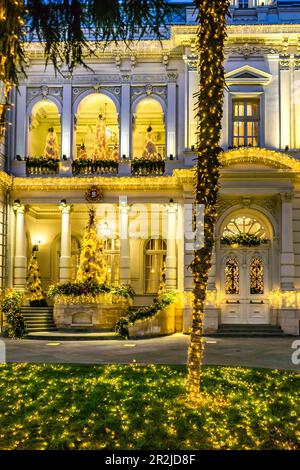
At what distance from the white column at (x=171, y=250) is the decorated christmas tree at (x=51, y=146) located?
18.2 ft

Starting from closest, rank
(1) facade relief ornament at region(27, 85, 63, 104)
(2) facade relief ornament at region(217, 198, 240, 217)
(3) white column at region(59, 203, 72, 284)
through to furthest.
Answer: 1. (2) facade relief ornament at region(217, 198, 240, 217)
2. (3) white column at region(59, 203, 72, 284)
3. (1) facade relief ornament at region(27, 85, 63, 104)

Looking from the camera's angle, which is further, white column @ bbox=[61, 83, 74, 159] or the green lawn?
white column @ bbox=[61, 83, 74, 159]

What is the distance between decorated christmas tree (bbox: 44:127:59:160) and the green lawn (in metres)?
13.7

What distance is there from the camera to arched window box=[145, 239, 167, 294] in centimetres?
2473

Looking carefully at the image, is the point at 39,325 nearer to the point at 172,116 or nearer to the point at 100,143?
the point at 100,143

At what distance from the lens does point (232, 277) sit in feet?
70.7

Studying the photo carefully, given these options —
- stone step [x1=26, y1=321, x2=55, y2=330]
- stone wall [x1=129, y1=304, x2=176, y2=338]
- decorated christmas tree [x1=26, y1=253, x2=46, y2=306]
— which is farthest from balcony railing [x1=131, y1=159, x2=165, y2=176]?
stone step [x1=26, y1=321, x2=55, y2=330]

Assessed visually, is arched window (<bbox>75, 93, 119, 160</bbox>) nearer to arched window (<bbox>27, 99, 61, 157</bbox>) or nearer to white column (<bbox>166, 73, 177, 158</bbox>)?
arched window (<bbox>27, 99, 61, 157</bbox>)

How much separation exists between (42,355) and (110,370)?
3227 mm

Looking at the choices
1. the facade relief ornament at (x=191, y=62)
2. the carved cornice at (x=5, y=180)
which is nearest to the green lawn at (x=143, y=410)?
the carved cornice at (x=5, y=180)
